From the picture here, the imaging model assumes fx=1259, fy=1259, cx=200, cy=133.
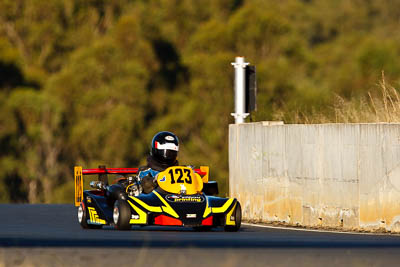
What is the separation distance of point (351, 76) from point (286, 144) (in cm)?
4476

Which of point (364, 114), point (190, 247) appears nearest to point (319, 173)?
point (364, 114)

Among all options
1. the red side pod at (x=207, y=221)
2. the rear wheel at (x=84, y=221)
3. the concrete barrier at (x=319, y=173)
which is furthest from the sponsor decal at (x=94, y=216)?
the concrete barrier at (x=319, y=173)

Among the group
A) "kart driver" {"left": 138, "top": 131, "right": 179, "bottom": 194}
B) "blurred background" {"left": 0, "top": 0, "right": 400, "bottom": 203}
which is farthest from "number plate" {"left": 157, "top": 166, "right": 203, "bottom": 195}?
"blurred background" {"left": 0, "top": 0, "right": 400, "bottom": 203}

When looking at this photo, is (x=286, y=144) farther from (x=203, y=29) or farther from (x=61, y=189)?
(x=203, y=29)

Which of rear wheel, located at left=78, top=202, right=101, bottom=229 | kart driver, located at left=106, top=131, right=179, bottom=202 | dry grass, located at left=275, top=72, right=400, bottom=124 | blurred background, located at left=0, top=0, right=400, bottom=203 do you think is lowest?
rear wheel, located at left=78, top=202, right=101, bottom=229

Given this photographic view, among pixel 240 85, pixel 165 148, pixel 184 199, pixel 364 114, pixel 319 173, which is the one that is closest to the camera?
pixel 184 199

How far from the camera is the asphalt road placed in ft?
40.4

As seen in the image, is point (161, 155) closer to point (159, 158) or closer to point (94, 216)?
point (159, 158)

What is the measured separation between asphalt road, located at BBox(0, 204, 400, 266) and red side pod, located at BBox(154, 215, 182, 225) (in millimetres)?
163

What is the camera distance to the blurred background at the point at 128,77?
56719 mm

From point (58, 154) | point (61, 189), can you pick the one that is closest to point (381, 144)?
point (61, 189)

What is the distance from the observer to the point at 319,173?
2116cm

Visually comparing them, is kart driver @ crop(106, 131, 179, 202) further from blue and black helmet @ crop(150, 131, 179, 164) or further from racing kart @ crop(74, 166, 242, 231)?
racing kart @ crop(74, 166, 242, 231)

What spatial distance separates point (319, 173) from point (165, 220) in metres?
4.09
